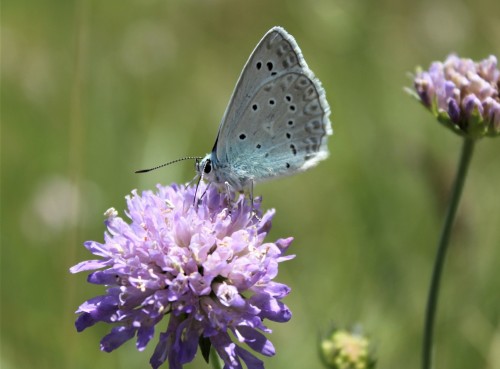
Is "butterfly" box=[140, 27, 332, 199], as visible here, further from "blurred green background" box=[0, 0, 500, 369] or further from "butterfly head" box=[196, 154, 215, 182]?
"blurred green background" box=[0, 0, 500, 369]

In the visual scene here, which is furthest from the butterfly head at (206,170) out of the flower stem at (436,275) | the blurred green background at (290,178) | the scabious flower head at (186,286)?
the flower stem at (436,275)

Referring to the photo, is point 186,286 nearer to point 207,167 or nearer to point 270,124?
point 207,167

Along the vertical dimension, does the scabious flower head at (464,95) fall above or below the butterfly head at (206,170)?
above

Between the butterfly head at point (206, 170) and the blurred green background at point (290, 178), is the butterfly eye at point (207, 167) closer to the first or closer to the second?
the butterfly head at point (206, 170)

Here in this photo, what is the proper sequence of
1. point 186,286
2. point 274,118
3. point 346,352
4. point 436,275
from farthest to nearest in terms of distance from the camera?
1. point 346,352
2. point 274,118
3. point 436,275
4. point 186,286

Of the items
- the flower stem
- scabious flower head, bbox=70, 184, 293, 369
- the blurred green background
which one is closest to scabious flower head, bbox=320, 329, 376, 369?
the blurred green background

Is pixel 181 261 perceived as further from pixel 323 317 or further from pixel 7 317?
pixel 7 317

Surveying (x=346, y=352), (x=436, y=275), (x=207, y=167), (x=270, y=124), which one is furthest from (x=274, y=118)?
(x=346, y=352)
